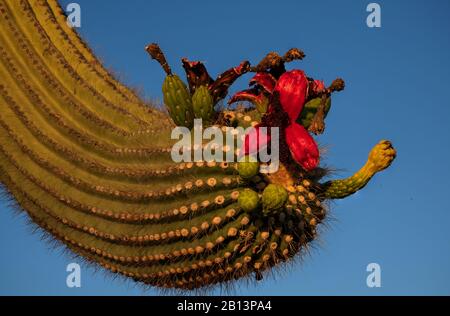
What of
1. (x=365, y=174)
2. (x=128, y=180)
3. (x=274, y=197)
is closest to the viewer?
(x=274, y=197)

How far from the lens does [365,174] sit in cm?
348

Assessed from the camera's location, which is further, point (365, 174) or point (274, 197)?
point (365, 174)

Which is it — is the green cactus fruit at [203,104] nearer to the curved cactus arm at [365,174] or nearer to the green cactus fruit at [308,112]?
the green cactus fruit at [308,112]

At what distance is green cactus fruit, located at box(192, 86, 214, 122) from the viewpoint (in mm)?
3582

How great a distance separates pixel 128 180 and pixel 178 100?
2.04 feet

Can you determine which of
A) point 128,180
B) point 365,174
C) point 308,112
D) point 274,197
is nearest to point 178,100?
point 128,180

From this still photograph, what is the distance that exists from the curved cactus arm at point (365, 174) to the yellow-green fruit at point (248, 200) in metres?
0.65

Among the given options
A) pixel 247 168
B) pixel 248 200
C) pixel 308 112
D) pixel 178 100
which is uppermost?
pixel 178 100

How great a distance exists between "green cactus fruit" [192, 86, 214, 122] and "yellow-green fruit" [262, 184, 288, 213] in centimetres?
69

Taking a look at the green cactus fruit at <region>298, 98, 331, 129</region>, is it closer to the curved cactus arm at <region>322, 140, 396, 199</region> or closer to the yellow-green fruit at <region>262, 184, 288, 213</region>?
the curved cactus arm at <region>322, 140, 396, 199</region>

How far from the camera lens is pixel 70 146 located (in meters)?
4.29

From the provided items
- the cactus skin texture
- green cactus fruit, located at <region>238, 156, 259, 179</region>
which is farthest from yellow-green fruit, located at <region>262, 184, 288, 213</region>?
green cactus fruit, located at <region>238, 156, 259, 179</region>

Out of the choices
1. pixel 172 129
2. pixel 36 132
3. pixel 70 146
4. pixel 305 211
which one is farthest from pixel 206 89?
pixel 36 132

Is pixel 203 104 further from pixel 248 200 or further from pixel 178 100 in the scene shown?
pixel 248 200
